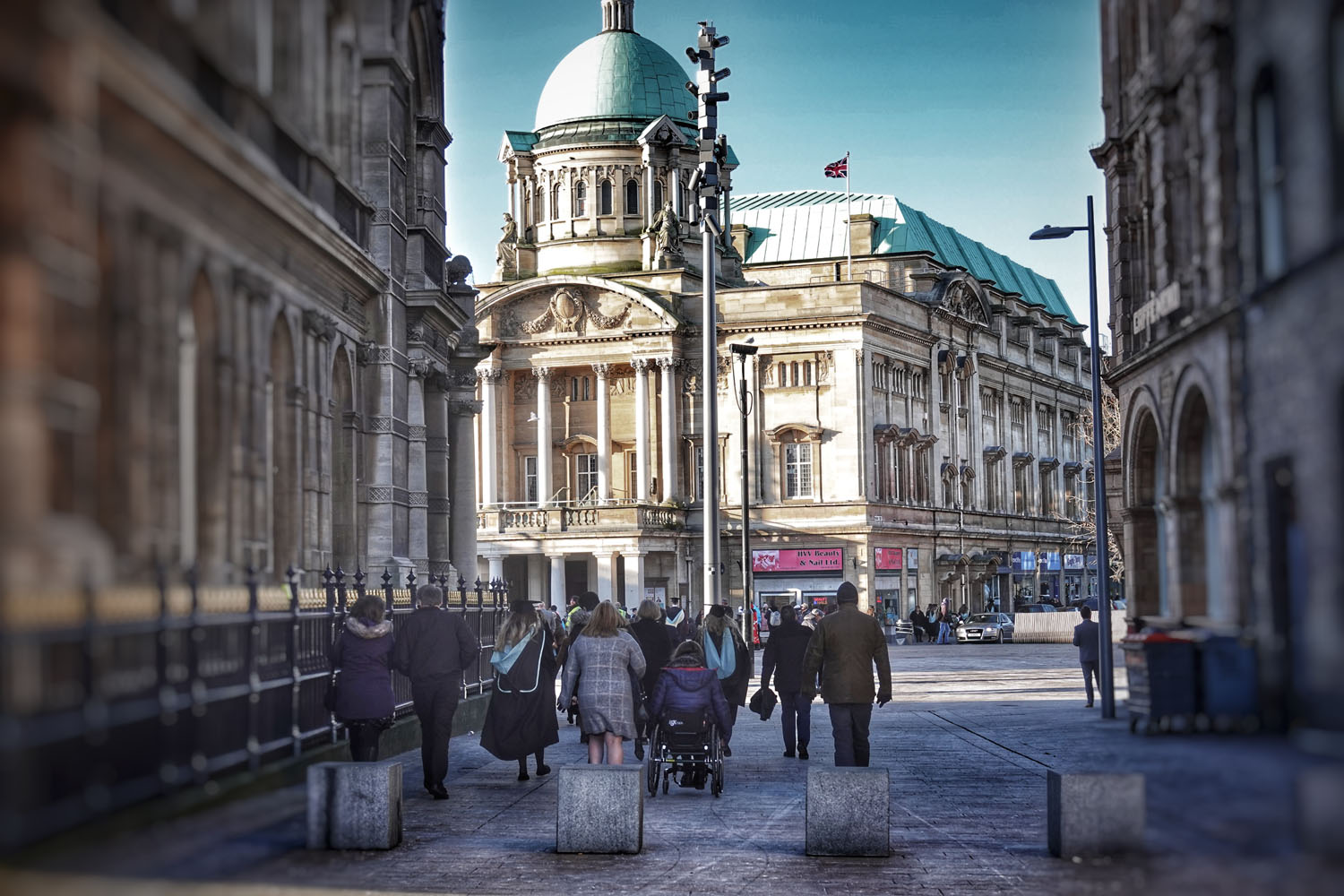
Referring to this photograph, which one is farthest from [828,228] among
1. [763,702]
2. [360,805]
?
[360,805]

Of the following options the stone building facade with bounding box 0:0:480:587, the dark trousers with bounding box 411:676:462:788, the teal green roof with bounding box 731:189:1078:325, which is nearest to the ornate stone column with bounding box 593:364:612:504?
the teal green roof with bounding box 731:189:1078:325

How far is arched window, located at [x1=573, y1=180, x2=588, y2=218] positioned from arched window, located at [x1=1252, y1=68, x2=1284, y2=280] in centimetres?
7654

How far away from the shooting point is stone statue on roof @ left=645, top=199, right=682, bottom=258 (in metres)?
73.8

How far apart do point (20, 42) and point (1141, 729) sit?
1946 millimetres

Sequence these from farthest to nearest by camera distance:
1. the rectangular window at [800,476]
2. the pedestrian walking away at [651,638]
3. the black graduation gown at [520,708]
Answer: the rectangular window at [800,476]
the pedestrian walking away at [651,638]
the black graduation gown at [520,708]

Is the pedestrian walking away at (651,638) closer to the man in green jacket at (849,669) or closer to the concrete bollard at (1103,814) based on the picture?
the man in green jacket at (849,669)

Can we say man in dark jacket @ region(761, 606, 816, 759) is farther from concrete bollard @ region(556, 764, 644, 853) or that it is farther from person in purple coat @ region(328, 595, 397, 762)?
person in purple coat @ region(328, 595, 397, 762)

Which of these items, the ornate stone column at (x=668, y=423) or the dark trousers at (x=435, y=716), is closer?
the dark trousers at (x=435, y=716)

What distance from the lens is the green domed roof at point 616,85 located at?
259 ft

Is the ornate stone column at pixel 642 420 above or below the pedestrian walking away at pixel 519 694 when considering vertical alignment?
above

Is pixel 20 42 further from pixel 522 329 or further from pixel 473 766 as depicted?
pixel 522 329

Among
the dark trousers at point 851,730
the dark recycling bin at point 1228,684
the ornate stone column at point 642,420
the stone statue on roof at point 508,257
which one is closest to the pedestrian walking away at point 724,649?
the dark trousers at point 851,730

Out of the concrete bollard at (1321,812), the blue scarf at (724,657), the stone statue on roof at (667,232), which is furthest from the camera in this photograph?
the stone statue on roof at (667,232)

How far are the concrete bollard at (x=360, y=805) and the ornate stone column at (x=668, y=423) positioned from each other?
61.4 m
